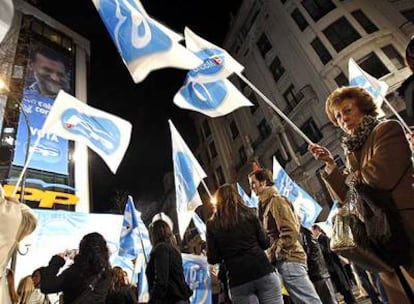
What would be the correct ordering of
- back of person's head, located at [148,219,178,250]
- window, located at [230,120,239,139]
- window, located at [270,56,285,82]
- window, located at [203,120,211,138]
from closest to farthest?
back of person's head, located at [148,219,178,250]
window, located at [270,56,285,82]
window, located at [230,120,239,139]
window, located at [203,120,211,138]

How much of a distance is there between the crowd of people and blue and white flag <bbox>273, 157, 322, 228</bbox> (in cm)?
452

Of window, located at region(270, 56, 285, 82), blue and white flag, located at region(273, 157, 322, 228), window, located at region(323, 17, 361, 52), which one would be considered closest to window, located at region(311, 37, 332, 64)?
window, located at region(323, 17, 361, 52)

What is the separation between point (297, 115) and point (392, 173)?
81.2ft

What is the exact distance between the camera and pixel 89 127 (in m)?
5.46

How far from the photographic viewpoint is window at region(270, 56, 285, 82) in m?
27.9

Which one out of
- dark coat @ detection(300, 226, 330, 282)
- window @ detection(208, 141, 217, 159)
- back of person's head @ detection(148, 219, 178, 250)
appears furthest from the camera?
window @ detection(208, 141, 217, 159)

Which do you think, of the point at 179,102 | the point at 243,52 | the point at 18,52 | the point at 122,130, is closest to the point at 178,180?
the point at 122,130

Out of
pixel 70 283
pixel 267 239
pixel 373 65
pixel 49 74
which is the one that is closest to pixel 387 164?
pixel 267 239

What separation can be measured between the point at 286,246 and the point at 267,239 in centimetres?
28

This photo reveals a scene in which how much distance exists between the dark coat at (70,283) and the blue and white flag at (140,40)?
2309 mm

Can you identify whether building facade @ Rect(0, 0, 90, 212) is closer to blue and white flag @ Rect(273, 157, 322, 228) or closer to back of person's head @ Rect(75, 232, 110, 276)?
blue and white flag @ Rect(273, 157, 322, 228)

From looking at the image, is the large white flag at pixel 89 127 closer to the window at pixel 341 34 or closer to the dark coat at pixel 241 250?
the dark coat at pixel 241 250

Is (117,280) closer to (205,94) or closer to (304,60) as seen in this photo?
(205,94)

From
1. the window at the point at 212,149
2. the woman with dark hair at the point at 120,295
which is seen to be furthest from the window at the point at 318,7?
the woman with dark hair at the point at 120,295
